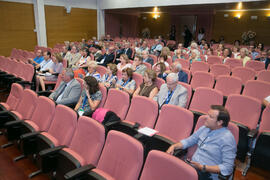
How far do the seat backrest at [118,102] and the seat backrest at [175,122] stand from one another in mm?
562

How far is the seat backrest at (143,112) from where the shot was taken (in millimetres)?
2383

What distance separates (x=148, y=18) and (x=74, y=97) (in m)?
13.6

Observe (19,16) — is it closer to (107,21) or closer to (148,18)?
(107,21)

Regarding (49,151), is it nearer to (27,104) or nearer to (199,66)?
(27,104)

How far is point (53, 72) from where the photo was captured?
5137 mm

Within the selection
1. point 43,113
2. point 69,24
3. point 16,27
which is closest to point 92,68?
point 43,113

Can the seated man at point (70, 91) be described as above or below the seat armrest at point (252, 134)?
above

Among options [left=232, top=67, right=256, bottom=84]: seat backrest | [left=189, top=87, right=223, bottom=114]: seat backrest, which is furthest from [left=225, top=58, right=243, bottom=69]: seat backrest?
[left=189, top=87, right=223, bottom=114]: seat backrest

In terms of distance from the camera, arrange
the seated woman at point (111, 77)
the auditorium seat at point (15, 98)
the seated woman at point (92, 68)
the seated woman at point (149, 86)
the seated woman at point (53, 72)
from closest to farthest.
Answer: the auditorium seat at point (15, 98), the seated woman at point (149, 86), the seated woman at point (111, 77), the seated woman at point (92, 68), the seated woman at point (53, 72)

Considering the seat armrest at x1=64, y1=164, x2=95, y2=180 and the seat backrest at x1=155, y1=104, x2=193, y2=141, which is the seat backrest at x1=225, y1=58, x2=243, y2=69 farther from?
the seat armrest at x1=64, y1=164, x2=95, y2=180

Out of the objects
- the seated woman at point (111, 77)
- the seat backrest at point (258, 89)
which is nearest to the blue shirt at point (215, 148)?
the seat backrest at point (258, 89)

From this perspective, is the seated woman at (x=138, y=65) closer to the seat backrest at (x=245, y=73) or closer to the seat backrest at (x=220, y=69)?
the seat backrest at (x=220, y=69)

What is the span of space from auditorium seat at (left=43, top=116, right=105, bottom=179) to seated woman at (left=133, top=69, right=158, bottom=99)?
1.45 meters

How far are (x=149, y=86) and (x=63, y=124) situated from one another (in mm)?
1545
